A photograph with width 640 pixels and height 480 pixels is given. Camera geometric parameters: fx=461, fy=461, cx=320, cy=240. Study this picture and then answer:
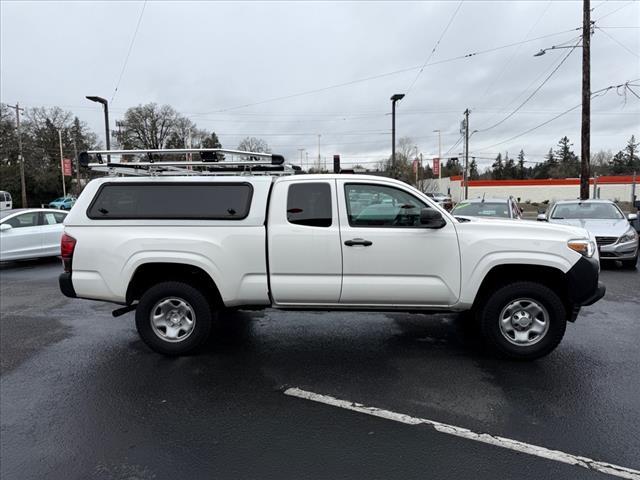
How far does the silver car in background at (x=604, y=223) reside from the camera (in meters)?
9.88

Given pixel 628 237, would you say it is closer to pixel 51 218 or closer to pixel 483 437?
pixel 483 437

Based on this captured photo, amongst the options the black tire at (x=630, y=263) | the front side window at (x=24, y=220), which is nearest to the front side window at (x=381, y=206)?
the black tire at (x=630, y=263)

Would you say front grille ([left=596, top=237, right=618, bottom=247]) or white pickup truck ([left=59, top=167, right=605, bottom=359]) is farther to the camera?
front grille ([left=596, top=237, right=618, bottom=247])

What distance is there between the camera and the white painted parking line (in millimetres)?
2932

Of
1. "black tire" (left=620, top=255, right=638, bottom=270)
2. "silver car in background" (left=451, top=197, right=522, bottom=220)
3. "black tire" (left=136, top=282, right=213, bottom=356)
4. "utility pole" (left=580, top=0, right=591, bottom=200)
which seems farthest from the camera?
"utility pole" (left=580, top=0, right=591, bottom=200)

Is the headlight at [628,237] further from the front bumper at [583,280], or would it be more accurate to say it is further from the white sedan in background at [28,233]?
the white sedan in background at [28,233]

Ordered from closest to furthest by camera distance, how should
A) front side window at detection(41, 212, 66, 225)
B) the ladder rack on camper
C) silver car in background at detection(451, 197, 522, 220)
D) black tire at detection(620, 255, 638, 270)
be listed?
the ladder rack on camper
black tire at detection(620, 255, 638, 270)
silver car in background at detection(451, 197, 522, 220)
front side window at detection(41, 212, 66, 225)

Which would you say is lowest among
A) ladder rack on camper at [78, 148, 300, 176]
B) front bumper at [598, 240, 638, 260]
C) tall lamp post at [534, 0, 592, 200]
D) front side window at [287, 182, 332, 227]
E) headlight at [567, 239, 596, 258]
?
front bumper at [598, 240, 638, 260]

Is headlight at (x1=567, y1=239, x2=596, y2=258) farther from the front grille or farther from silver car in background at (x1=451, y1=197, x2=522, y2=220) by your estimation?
silver car in background at (x1=451, y1=197, x2=522, y2=220)

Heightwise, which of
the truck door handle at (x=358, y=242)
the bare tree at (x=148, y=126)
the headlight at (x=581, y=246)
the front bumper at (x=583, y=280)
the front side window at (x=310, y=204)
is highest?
the bare tree at (x=148, y=126)

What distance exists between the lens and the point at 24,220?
11820 mm

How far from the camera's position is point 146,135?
74.6 metres

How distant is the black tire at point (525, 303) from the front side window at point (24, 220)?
1168cm

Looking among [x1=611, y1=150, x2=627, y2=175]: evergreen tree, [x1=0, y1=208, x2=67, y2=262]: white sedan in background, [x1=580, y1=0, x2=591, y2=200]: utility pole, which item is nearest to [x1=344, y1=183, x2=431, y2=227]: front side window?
[x1=0, y1=208, x2=67, y2=262]: white sedan in background
